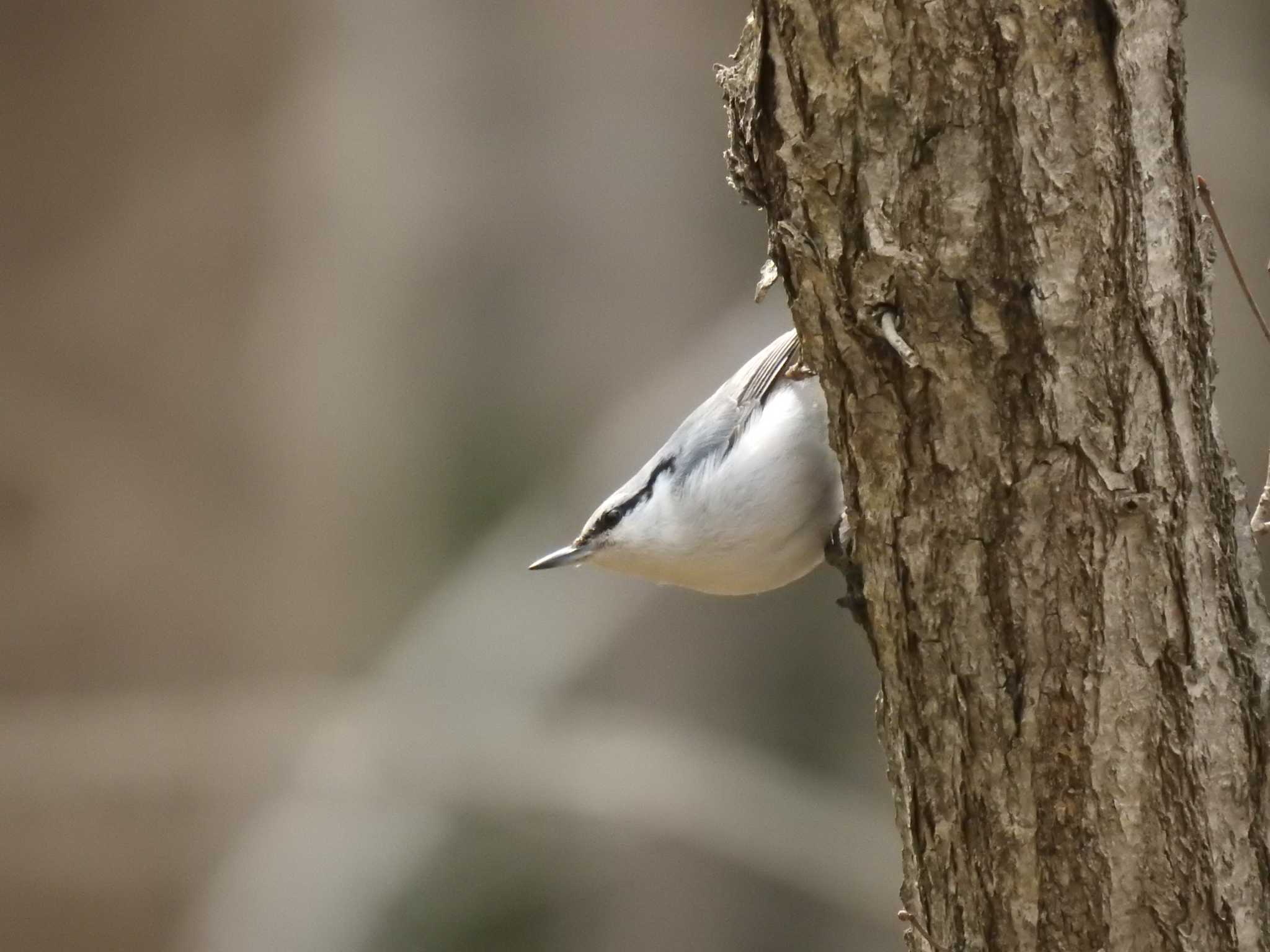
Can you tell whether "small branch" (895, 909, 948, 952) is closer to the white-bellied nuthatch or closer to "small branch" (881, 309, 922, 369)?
"small branch" (881, 309, 922, 369)

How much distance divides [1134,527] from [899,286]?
1.01 feet

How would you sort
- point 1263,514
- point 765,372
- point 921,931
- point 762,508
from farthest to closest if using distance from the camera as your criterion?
1. point 765,372
2. point 762,508
3. point 1263,514
4. point 921,931

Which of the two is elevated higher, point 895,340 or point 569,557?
point 569,557

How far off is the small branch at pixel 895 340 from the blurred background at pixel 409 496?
3.13 meters

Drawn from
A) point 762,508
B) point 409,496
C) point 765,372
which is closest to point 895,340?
point 762,508

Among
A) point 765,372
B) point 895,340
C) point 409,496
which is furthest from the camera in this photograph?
point 409,496

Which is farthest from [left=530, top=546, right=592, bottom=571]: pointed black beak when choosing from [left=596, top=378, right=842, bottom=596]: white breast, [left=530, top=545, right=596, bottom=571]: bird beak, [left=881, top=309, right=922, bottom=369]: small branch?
[left=881, top=309, right=922, bottom=369]: small branch

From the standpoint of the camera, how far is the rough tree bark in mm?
1089

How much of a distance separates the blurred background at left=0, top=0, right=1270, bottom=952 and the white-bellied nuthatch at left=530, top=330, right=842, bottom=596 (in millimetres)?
1996

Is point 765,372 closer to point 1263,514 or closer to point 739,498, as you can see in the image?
point 739,498

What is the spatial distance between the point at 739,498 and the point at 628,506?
1.16 ft

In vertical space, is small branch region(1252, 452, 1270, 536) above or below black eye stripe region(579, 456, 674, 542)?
below

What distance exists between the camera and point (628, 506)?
7.86 feet

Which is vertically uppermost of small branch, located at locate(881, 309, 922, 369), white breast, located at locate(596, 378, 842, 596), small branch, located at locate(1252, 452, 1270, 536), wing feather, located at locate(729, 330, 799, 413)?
wing feather, located at locate(729, 330, 799, 413)
